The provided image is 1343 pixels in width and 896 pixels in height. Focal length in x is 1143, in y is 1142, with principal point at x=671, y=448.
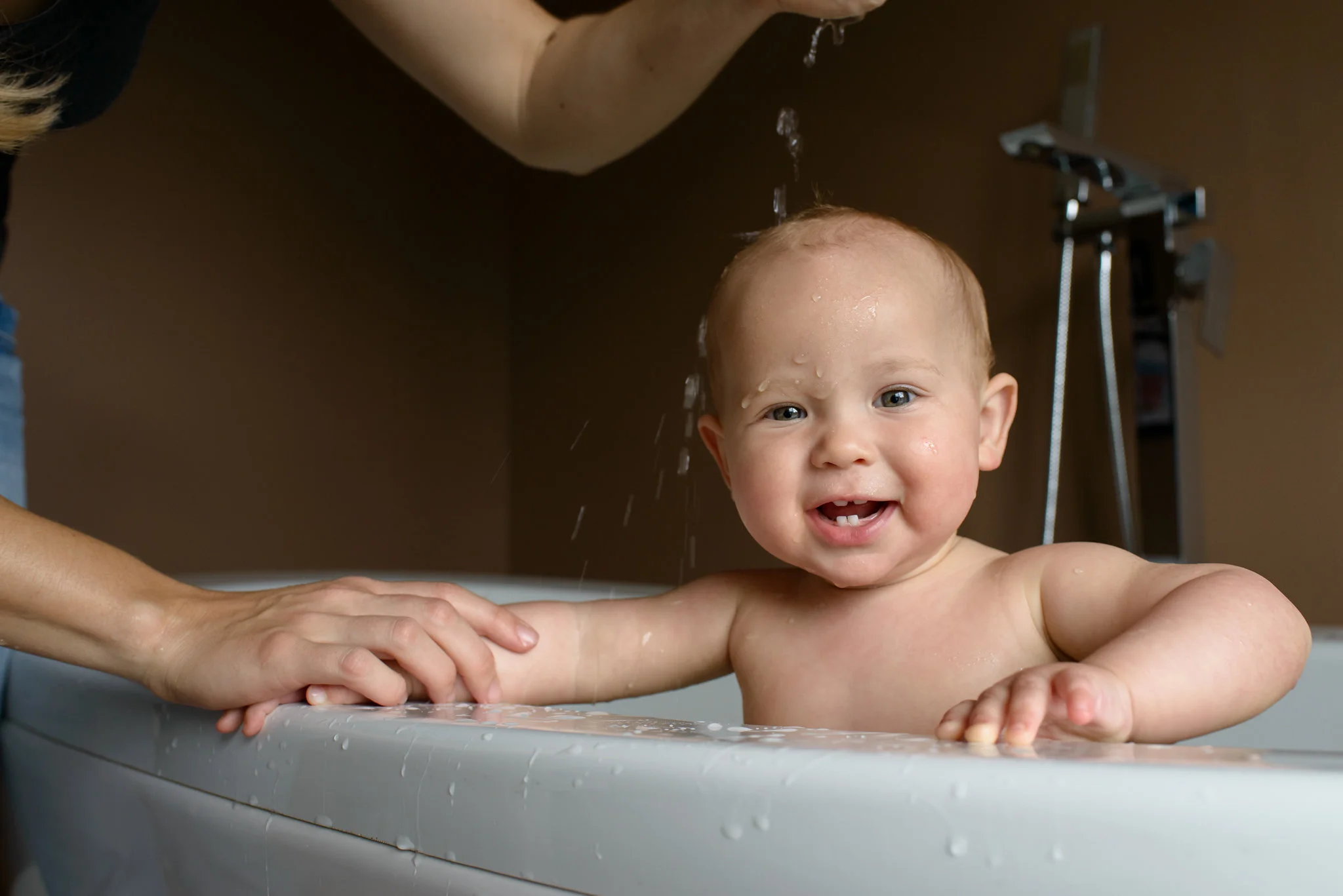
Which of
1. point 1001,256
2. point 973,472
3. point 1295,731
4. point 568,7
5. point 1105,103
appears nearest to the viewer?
point 973,472

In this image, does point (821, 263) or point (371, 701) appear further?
point (821, 263)

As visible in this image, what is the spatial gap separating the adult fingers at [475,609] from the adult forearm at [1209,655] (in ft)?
1.31

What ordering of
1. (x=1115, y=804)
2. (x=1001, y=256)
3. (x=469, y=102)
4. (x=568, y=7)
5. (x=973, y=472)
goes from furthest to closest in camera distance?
(x=568, y=7) → (x=1001, y=256) → (x=469, y=102) → (x=973, y=472) → (x=1115, y=804)

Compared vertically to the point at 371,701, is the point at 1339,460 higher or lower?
higher

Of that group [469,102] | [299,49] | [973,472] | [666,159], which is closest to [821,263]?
[973,472]

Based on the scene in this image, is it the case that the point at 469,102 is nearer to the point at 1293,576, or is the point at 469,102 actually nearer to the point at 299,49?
the point at 1293,576

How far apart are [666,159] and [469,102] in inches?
66.1

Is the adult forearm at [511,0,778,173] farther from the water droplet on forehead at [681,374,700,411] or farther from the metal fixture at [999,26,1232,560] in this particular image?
the water droplet on forehead at [681,374,700,411]

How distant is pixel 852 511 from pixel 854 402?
78 mm

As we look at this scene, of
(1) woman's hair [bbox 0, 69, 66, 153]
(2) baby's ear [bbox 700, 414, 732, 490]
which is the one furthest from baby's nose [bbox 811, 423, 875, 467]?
(1) woman's hair [bbox 0, 69, 66, 153]

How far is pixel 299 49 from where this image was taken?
113 inches

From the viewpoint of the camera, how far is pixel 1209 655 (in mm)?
600

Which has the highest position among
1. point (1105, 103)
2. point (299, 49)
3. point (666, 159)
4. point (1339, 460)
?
point (299, 49)

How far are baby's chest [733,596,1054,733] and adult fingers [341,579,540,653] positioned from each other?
20cm
